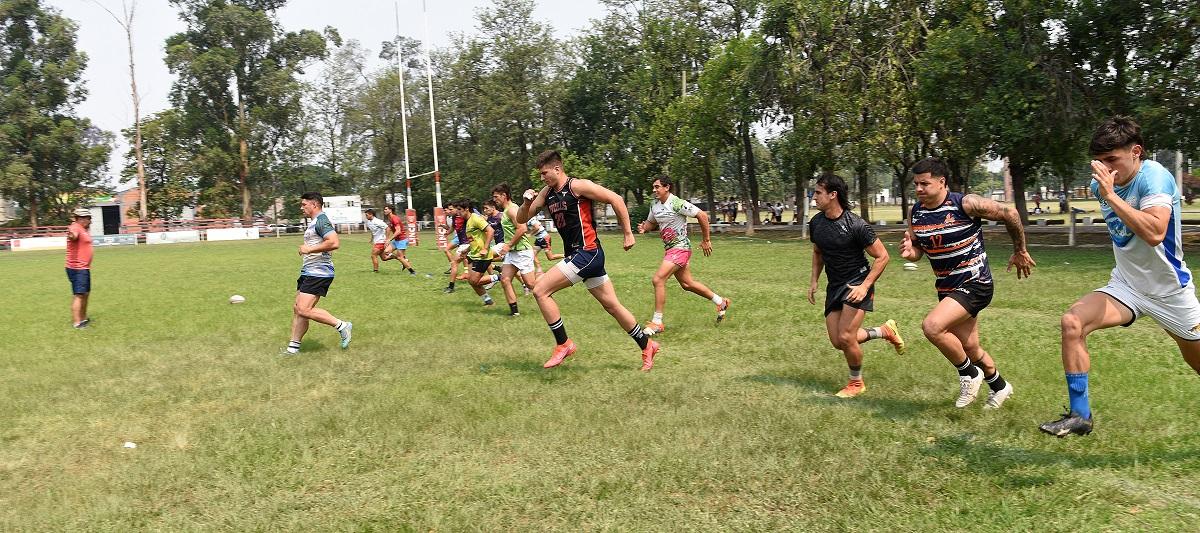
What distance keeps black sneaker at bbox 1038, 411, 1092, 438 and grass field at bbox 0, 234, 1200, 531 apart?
0.14 m

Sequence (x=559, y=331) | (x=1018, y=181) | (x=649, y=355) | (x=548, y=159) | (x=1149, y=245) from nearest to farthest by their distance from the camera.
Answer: (x=1149, y=245) < (x=548, y=159) < (x=649, y=355) < (x=559, y=331) < (x=1018, y=181)

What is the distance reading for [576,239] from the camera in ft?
25.3

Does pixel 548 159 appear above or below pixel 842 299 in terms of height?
above

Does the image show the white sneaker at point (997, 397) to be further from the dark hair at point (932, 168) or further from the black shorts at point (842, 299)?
the dark hair at point (932, 168)

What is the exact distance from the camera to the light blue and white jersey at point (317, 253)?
910 cm

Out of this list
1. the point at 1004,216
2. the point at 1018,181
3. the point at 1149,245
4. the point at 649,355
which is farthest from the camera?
the point at 1018,181

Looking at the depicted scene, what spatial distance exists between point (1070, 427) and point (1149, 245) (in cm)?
119

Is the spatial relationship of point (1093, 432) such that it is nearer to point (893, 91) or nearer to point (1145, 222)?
point (1145, 222)

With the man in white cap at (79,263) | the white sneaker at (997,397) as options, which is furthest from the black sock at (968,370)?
the man in white cap at (79,263)

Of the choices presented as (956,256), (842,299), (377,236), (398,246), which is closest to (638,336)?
(842,299)

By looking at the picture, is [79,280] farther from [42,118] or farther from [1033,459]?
[42,118]

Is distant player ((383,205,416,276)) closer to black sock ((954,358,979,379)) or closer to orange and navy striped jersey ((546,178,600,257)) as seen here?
orange and navy striped jersey ((546,178,600,257))

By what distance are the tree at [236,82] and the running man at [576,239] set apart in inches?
2391

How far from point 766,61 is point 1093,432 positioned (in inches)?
1193
